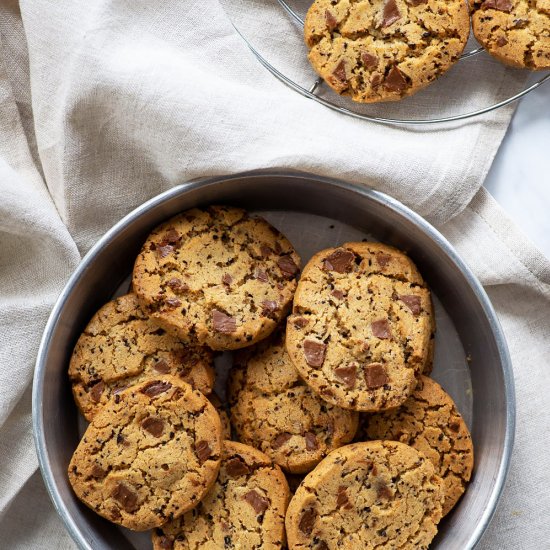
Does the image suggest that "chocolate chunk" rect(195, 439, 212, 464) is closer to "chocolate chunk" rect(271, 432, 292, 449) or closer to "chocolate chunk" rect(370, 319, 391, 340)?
"chocolate chunk" rect(271, 432, 292, 449)

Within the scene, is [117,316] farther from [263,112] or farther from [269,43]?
[269,43]

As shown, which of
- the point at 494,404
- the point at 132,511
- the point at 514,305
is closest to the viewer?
the point at 132,511

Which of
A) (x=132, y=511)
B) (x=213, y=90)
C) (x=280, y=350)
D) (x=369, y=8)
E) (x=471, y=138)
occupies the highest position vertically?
(x=369, y=8)

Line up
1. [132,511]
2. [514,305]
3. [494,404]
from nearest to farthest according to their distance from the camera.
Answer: [132,511] < [494,404] < [514,305]

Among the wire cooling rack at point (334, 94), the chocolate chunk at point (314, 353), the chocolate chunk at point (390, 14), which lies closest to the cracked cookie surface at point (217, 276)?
the chocolate chunk at point (314, 353)

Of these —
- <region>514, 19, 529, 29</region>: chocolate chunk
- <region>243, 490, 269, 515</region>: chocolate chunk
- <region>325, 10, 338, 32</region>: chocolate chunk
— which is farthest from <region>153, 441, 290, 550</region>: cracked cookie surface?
<region>514, 19, 529, 29</region>: chocolate chunk

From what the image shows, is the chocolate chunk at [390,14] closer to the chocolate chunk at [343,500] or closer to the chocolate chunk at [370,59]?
the chocolate chunk at [370,59]

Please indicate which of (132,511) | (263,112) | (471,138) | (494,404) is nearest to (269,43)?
(263,112)
